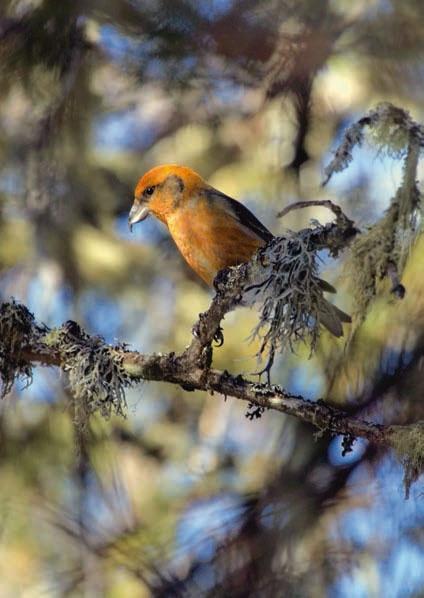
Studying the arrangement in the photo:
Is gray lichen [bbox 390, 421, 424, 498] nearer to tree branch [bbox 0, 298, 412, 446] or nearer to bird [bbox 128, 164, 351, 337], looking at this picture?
tree branch [bbox 0, 298, 412, 446]

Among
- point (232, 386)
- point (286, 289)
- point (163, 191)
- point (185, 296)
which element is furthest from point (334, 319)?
point (185, 296)

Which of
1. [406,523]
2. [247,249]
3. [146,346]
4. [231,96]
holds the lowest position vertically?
[406,523]

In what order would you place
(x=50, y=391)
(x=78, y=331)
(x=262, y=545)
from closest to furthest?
(x=78, y=331) → (x=262, y=545) → (x=50, y=391)

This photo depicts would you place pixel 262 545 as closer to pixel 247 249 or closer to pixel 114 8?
pixel 247 249

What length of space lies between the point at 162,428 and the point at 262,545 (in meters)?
0.84

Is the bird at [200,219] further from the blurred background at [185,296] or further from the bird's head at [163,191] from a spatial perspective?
the blurred background at [185,296]

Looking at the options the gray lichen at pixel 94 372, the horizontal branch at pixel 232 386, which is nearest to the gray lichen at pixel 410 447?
the horizontal branch at pixel 232 386

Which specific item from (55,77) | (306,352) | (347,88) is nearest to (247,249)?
(306,352)

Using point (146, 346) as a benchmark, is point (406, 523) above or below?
below

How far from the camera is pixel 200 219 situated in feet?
9.95

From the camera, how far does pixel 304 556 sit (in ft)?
9.35

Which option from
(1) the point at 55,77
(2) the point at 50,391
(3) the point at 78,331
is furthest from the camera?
(1) the point at 55,77

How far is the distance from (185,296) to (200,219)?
0.78 metres

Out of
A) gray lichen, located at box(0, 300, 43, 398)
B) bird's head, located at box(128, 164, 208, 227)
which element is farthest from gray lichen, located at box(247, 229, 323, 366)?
bird's head, located at box(128, 164, 208, 227)
